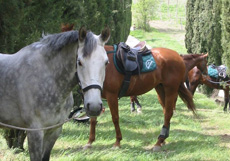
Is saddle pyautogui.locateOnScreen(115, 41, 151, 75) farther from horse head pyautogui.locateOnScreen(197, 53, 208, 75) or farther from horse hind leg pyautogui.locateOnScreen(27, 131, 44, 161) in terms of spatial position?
horse head pyautogui.locateOnScreen(197, 53, 208, 75)

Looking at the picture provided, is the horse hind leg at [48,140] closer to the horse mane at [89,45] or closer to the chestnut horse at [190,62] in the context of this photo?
the horse mane at [89,45]

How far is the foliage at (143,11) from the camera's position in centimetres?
4467

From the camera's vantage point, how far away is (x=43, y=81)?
11.5 ft

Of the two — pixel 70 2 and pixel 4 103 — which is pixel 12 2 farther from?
pixel 70 2

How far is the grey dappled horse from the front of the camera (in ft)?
11.1

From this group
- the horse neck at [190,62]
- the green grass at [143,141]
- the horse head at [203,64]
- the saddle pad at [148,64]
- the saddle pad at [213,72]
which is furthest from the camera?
the saddle pad at [213,72]

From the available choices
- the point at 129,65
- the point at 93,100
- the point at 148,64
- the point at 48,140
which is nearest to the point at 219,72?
the point at 148,64

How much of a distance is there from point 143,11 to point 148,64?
39.2m

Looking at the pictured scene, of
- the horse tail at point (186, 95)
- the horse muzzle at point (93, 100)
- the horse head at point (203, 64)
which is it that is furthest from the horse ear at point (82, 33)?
the horse head at point (203, 64)

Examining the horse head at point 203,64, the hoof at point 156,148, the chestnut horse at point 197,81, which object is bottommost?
the chestnut horse at point 197,81

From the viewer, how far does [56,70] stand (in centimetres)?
356

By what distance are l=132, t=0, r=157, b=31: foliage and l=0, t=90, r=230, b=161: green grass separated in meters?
35.4

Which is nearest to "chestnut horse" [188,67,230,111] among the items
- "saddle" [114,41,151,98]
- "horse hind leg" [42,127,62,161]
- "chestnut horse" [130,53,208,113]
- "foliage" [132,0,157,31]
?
"chestnut horse" [130,53,208,113]

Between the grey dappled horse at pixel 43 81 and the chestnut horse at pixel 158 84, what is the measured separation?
263 cm
